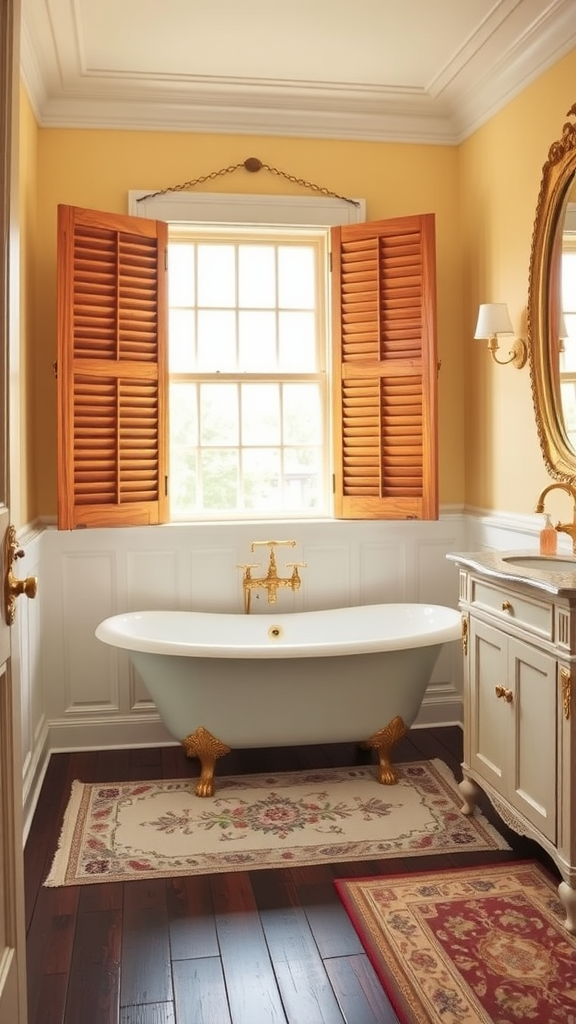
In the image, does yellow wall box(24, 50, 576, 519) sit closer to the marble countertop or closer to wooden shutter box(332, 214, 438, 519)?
wooden shutter box(332, 214, 438, 519)

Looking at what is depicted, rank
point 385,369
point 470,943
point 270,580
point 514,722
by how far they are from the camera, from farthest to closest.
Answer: point 385,369, point 270,580, point 514,722, point 470,943

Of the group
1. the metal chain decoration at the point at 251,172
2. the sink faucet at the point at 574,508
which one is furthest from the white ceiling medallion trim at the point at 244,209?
the sink faucet at the point at 574,508

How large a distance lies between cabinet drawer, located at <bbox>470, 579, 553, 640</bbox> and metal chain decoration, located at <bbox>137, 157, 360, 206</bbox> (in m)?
2.16

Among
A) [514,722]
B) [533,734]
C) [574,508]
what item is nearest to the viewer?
[533,734]

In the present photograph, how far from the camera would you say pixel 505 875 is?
274 centimetres

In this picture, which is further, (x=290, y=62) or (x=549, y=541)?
(x=290, y=62)

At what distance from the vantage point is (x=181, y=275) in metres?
4.25

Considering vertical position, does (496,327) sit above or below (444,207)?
below

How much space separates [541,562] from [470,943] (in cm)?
129

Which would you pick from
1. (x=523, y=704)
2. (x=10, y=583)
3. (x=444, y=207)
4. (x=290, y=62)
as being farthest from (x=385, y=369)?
(x=10, y=583)

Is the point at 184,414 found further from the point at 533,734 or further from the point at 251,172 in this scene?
the point at 533,734

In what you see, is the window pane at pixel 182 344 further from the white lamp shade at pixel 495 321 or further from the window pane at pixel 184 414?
the white lamp shade at pixel 495 321

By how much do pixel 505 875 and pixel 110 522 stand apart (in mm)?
2205

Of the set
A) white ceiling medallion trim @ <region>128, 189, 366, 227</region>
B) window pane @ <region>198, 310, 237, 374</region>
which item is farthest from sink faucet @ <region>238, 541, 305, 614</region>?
white ceiling medallion trim @ <region>128, 189, 366, 227</region>
